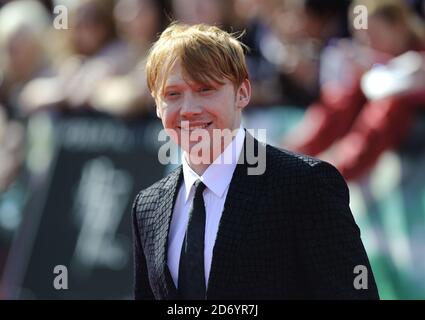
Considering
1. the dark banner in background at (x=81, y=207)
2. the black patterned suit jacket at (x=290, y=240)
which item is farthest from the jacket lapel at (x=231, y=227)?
the dark banner in background at (x=81, y=207)

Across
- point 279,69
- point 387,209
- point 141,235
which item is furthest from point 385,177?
point 141,235

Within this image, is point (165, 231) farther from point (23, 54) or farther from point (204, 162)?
point (23, 54)

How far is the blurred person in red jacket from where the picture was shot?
4.80m

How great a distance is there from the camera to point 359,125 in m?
4.96

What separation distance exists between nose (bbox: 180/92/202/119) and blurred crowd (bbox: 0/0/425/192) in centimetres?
270

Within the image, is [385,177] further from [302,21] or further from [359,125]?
[302,21]

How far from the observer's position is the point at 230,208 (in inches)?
88.0

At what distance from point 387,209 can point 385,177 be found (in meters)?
0.17

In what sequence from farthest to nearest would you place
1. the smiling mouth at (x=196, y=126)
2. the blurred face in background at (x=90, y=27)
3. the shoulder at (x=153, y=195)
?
1. the blurred face in background at (x=90, y=27)
2. the shoulder at (x=153, y=195)
3. the smiling mouth at (x=196, y=126)

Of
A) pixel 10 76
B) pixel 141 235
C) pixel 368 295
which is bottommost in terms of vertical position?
pixel 368 295

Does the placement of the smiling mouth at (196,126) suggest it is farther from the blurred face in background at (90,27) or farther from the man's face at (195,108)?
the blurred face in background at (90,27)

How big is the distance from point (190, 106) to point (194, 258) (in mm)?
374

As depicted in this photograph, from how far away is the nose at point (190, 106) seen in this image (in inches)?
88.9
